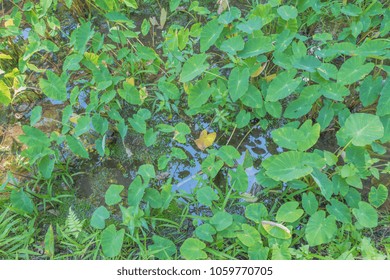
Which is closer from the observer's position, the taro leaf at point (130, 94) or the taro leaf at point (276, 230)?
the taro leaf at point (276, 230)

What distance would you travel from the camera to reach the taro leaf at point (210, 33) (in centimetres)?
195

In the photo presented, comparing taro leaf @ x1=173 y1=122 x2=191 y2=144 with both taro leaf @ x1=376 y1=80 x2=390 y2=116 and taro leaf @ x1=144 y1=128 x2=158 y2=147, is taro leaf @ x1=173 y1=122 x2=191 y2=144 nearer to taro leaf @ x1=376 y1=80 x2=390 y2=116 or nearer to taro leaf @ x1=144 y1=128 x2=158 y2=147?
taro leaf @ x1=144 y1=128 x2=158 y2=147

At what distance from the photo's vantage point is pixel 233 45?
73.4 inches

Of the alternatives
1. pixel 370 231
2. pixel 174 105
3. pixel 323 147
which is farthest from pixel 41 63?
pixel 370 231

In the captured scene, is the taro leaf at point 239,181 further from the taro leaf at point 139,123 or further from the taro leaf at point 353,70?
the taro leaf at point 353,70

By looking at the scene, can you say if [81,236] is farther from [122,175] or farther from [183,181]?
[183,181]

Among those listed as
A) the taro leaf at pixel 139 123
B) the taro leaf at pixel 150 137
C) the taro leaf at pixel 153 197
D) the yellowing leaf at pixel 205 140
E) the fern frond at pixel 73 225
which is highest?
the taro leaf at pixel 139 123

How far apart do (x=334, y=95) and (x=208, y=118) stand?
71cm

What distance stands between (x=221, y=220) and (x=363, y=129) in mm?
749

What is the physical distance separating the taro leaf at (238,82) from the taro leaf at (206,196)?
0.47 meters

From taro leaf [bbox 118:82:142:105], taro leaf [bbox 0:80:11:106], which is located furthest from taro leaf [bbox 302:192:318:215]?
taro leaf [bbox 0:80:11:106]

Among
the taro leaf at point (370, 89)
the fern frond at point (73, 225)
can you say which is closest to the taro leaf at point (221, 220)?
the fern frond at point (73, 225)

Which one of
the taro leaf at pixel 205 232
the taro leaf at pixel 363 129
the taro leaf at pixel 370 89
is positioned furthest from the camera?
the taro leaf at pixel 370 89

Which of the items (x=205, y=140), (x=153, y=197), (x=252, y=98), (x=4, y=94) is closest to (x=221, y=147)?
(x=205, y=140)
